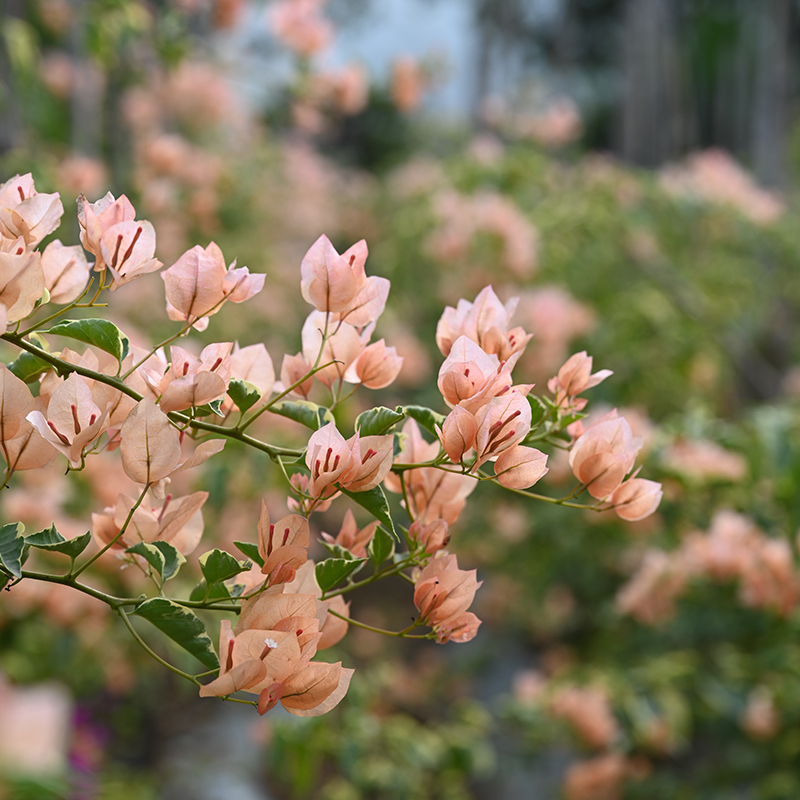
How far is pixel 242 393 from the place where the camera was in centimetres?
37

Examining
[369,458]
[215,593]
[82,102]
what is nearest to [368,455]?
[369,458]

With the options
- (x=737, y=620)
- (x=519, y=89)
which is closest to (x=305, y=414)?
(x=737, y=620)

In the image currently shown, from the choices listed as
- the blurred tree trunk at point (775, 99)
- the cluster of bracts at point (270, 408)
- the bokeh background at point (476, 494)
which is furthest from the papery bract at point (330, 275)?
the blurred tree trunk at point (775, 99)

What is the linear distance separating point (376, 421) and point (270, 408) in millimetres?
67

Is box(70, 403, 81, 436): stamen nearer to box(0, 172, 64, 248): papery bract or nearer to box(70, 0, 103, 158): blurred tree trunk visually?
box(0, 172, 64, 248): papery bract

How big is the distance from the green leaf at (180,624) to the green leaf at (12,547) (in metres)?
0.05

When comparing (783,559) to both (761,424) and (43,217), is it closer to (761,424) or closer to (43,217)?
(761,424)

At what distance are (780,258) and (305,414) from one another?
260cm

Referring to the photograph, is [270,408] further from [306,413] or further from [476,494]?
[476,494]

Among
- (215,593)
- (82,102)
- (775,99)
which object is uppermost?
(215,593)

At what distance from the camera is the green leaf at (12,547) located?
1.07ft

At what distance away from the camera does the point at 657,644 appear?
5.60 ft

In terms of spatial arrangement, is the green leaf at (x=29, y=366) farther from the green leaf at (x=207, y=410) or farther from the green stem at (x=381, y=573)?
the green stem at (x=381, y=573)

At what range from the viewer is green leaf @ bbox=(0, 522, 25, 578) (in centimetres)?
33
